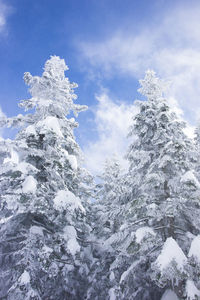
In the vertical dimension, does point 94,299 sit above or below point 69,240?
below

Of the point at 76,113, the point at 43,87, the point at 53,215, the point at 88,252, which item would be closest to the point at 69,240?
the point at 53,215

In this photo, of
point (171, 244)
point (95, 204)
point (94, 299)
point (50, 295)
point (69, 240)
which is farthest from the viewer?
point (95, 204)

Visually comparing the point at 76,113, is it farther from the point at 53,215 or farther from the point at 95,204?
the point at 95,204

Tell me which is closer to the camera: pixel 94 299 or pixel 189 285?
pixel 189 285

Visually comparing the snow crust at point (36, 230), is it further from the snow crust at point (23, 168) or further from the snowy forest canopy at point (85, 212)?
the snow crust at point (23, 168)

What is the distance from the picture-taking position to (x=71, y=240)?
9.95 m

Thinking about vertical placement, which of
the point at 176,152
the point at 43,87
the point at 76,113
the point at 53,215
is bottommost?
the point at 53,215

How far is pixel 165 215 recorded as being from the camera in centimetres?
952

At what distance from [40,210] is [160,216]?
5626mm

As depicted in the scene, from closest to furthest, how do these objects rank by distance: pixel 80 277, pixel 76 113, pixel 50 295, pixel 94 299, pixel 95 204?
pixel 50 295 < pixel 80 277 < pixel 94 299 < pixel 76 113 < pixel 95 204

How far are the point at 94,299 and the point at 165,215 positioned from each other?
8.53m

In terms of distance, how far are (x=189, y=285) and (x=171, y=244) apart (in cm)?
133

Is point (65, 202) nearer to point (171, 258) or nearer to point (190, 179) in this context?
point (171, 258)

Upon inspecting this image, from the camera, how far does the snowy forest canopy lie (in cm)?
866
